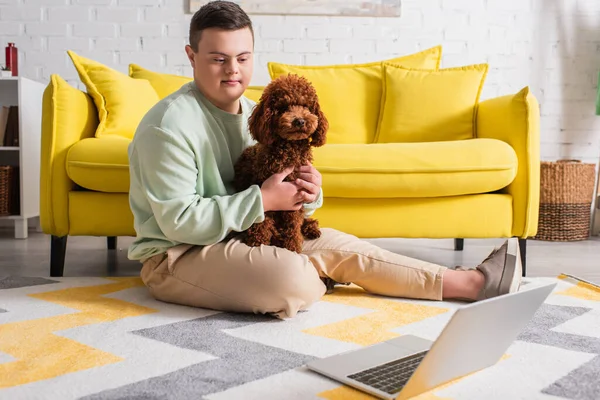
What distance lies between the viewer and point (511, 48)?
3.67 m

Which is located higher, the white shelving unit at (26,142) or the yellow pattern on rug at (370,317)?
the white shelving unit at (26,142)

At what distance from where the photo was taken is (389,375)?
43.4 inches

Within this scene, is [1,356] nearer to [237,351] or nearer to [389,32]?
[237,351]

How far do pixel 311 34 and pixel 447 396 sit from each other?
2894mm

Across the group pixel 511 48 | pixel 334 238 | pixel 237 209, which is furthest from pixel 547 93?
pixel 237 209

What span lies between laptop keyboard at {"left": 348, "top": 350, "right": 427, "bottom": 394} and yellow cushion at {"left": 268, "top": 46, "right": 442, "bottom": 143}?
1.73m

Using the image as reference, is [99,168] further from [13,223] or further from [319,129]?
[13,223]

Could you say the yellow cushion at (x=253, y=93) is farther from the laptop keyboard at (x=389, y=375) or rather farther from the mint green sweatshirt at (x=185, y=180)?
the laptop keyboard at (x=389, y=375)

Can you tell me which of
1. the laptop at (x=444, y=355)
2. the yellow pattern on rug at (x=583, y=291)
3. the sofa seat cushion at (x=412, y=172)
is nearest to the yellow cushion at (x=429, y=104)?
the sofa seat cushion at (x=412, y=172)

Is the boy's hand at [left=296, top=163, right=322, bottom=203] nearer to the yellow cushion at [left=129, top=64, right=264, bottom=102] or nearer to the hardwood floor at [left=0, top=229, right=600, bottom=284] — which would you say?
the hardwood floor at [left=0, top=229, right=600, bottom=284]

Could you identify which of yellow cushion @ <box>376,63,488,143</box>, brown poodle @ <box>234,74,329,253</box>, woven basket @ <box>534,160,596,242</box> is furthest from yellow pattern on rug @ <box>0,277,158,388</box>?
woven basket @ <box>534,160,596,242</box>

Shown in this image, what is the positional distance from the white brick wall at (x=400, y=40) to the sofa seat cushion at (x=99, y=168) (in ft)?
5.22

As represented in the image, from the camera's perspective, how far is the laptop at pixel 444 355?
3.09ft

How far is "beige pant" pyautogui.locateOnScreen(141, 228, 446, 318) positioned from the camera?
1.52m
